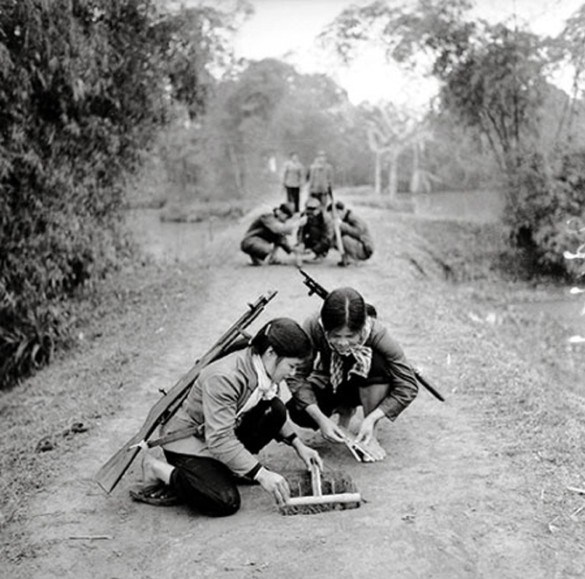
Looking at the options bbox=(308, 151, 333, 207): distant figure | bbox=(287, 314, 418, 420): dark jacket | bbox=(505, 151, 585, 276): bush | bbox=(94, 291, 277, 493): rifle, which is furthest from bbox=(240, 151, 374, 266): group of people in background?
bbox=(94, 291, 277, 493): rifle

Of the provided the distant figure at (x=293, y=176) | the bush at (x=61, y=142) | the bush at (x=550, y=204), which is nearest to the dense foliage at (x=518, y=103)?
the bush at (x=550, y=204)

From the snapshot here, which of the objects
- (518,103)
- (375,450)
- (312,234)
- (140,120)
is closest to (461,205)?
(518,103)

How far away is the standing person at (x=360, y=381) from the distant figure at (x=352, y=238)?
8.19m

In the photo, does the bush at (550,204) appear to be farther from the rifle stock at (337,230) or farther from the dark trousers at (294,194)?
the rifle stock at (337,230)

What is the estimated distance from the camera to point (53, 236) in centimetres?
1054

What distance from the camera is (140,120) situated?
1273cm

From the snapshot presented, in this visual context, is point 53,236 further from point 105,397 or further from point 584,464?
point 584,464

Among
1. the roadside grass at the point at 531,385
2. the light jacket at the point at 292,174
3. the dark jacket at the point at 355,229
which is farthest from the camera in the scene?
the light jacket at the point at 292,174

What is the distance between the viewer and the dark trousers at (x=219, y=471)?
14.1 feet

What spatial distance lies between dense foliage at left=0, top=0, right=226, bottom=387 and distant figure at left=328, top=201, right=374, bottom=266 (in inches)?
131

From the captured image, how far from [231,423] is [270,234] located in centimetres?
930

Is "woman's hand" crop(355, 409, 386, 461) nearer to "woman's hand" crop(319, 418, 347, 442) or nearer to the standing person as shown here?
the standing person

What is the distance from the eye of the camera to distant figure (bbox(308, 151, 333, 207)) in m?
A: 15.8

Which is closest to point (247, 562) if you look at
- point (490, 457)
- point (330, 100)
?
point (490, 457)
